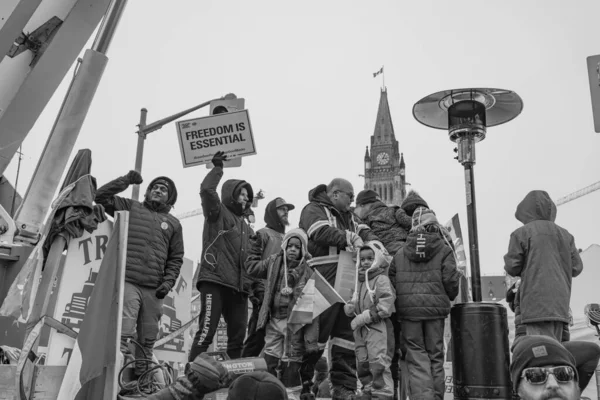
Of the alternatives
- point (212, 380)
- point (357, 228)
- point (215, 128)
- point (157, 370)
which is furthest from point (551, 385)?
point (215, 128)

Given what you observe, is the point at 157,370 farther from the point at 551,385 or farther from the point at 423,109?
the point at 423,109

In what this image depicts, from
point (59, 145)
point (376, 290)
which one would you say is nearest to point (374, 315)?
point (376, 290)

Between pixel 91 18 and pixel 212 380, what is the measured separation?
2.21 metres

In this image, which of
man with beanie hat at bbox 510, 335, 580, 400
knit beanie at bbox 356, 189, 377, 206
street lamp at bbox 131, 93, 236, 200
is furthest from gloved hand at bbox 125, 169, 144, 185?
street lamp at bbox 131, 93, 236, 200

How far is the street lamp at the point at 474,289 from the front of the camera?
16.5 ft

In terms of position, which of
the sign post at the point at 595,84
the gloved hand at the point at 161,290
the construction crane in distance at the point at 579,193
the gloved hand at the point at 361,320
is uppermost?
the construction crane in distance at the point at 579,193

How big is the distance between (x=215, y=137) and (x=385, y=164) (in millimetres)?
111205

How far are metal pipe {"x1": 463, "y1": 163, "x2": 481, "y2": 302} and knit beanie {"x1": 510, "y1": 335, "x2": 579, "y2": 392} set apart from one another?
2.33 meters

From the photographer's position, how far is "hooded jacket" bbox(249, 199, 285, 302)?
674cm

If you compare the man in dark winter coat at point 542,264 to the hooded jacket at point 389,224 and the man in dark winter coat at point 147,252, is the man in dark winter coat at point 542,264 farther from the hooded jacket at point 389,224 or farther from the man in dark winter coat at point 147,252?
the man in dark winter coat at point 147,252

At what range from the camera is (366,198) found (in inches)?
291

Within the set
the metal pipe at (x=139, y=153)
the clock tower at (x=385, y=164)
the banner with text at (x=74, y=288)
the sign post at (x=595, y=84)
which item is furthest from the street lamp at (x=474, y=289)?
the clock tower at (x=385, y=164)

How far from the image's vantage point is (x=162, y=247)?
20.3 feet

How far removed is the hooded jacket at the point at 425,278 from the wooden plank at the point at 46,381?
3135mm
